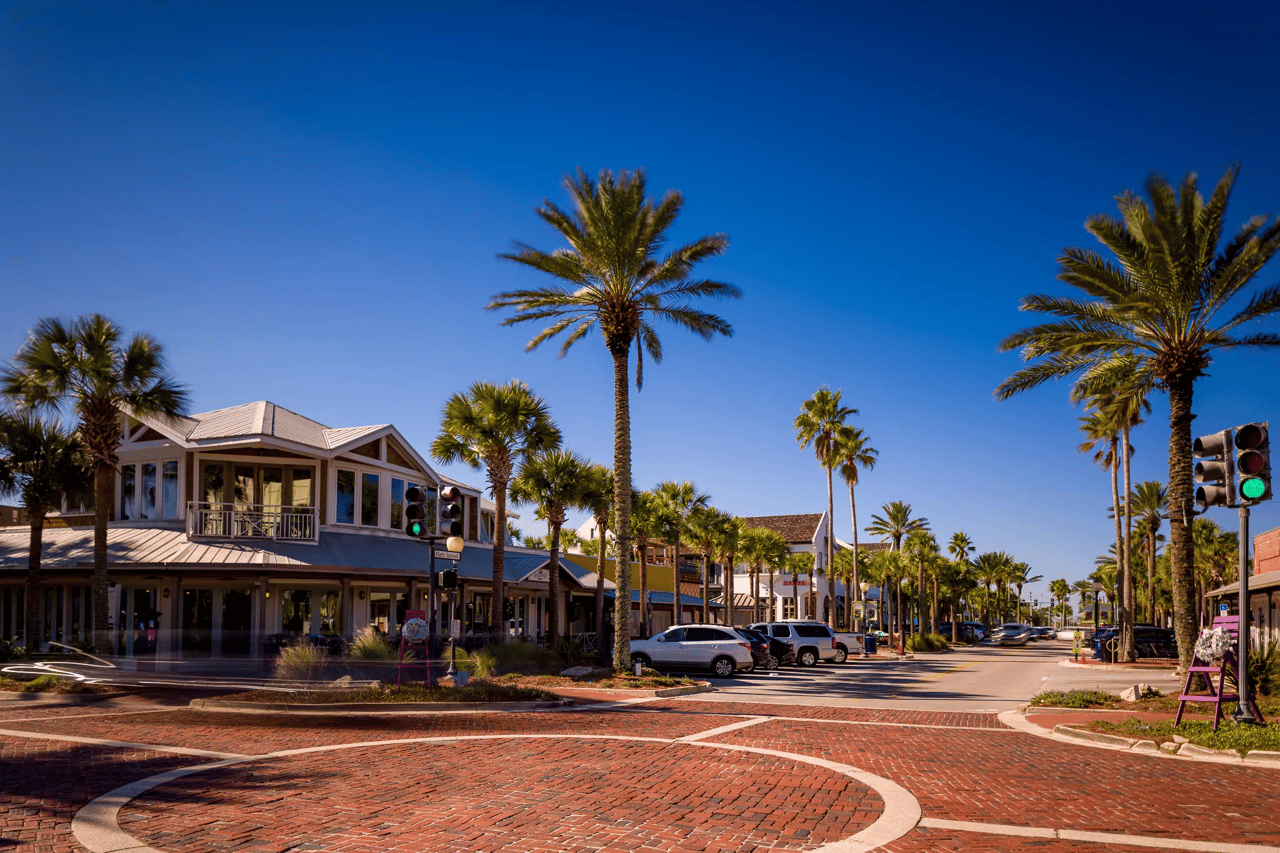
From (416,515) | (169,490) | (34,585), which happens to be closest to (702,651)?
(416,515)

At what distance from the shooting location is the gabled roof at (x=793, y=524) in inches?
3189

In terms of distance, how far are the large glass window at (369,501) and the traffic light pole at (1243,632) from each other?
2537cm

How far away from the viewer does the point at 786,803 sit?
903cm

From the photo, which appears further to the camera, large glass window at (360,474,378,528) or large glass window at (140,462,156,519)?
large glass window at (360,474,378,528)

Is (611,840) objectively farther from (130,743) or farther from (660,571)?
(660,571)

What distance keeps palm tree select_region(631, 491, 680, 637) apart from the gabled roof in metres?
36.3

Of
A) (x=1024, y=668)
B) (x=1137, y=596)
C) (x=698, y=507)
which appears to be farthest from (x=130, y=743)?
(x=1137, y=596)

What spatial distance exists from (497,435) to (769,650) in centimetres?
1198

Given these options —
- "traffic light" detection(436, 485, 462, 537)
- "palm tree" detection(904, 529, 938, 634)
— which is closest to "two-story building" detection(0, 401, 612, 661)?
"traffic light" detection(436, 485, 462, 537)

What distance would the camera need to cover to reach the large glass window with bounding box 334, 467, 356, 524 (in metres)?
30.7

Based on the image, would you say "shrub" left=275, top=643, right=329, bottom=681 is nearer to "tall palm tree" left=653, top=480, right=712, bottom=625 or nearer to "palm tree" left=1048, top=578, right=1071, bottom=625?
"tall palm tree" left=653, top=480, right=712, bottom=625

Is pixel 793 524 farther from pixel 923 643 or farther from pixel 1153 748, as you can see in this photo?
pixel 1153 748

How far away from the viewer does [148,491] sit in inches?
1171

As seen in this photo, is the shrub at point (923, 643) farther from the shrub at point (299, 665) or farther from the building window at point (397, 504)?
the shrub at point (299, 665)
